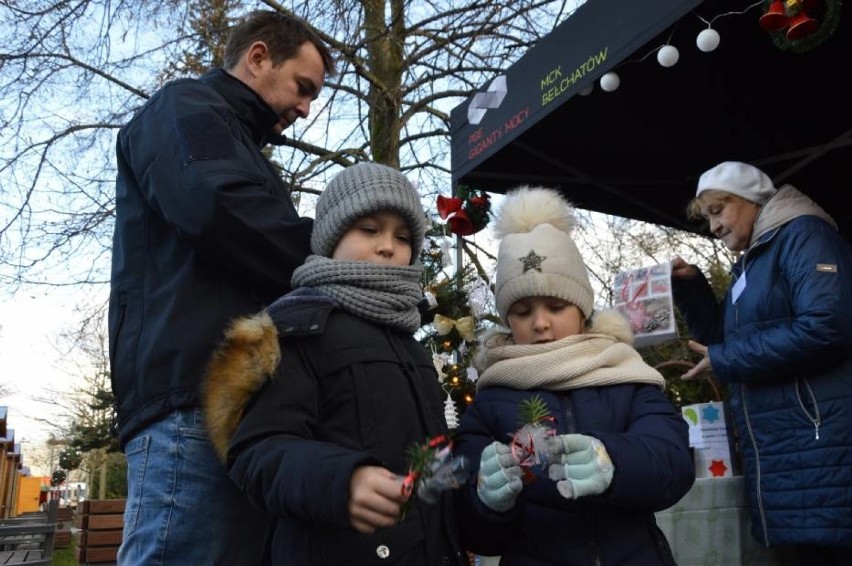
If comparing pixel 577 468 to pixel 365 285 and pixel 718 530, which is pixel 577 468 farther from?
pixel 718 530

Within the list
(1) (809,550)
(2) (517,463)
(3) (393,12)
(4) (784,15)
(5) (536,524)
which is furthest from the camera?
(3) (393,12)

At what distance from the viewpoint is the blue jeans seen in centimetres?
176

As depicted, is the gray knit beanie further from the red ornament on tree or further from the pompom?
the red ornament on tree

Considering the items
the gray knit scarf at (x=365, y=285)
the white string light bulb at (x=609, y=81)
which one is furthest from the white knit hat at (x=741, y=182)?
the gray knit scarf at (x=365, y=285)

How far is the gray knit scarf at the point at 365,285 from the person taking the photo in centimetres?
175

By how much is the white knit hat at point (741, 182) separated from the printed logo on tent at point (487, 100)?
165 cm

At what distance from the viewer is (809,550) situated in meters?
2.75

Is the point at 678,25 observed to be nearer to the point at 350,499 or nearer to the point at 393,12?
the point at 350,499

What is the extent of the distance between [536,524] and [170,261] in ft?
3.60

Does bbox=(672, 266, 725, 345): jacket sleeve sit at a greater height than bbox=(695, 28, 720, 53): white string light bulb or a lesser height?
lesser

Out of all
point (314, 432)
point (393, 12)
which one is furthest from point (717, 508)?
point (393, 12)

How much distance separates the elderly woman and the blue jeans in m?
1.87

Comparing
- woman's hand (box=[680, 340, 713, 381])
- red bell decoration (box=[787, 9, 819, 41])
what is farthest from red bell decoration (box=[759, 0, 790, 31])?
woman's hand (box=[680, 340, 713, 381])

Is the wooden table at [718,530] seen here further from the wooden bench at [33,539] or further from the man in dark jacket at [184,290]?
the wooden bench at [33,539]
